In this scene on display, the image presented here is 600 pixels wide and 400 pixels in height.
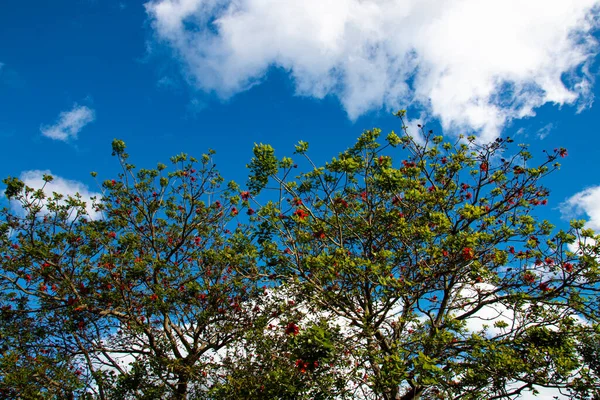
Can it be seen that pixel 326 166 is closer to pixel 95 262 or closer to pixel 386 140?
pixel 386 140

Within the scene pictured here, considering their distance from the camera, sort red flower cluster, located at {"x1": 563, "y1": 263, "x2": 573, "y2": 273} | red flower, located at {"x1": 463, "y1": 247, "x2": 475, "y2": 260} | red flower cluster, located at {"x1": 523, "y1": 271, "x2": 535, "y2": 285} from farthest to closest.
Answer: red flower cluster, located at {"x1": 523, "y1": 271, "x2": 535, "y2": 285}
red flower cluster, located at {"x1": 563, "y1": 263, "x2": 573, "y2": 273}
red flower, located at {"x1": 463, "y1": 247, "x2": 475, "y2": 260}

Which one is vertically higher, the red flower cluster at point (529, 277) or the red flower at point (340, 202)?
the red flower at point (340, 202)

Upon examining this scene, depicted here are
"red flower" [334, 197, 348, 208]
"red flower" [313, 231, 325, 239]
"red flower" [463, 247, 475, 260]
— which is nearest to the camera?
"red flower" [463, 247, 475, 260]

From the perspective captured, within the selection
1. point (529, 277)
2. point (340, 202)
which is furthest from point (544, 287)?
point (340, 202)

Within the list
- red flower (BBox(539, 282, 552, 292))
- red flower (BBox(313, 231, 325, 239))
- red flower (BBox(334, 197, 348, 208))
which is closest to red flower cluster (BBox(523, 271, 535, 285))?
red flower (BBox(539, 282, 552, 292))

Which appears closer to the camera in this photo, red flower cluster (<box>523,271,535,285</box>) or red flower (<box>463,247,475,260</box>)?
red flower (<box>463,247,475,260</box>)

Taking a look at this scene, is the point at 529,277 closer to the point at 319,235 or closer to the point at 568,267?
the point at 568,267

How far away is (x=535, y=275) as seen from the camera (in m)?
8.92

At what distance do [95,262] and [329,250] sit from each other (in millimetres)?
6888

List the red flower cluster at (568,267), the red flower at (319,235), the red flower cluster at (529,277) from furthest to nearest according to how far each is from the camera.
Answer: the red flower at (319,235) < the red flower cluster at (529,277) < the red flower cluster at (568,267)

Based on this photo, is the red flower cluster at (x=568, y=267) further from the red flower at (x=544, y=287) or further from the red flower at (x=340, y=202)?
the red flower at (x=340, y=202)

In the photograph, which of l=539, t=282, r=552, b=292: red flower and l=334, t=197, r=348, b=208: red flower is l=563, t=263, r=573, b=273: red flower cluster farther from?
l=334, t=197, r=348, b=208: red flower

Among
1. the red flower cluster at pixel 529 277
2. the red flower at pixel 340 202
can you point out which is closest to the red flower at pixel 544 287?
the red flower cluster at pixel 529 277

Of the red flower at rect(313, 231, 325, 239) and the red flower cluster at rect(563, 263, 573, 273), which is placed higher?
the red flower at rect(313, 231, 325, 239)
